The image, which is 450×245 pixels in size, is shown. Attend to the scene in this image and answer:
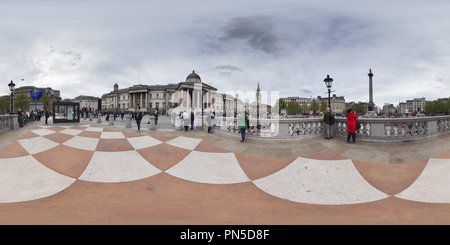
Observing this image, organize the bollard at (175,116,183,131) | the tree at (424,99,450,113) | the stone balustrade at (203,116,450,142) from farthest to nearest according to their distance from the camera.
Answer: the tree at (424,99,450,113), the bollard at (175,116,183,131), the stone balustrade at (203,116,450,142)

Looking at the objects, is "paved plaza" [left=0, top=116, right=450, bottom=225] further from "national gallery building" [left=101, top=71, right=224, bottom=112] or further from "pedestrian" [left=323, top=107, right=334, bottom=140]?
"national gallery building" [left=101, top=71, right=224, bottom=112]

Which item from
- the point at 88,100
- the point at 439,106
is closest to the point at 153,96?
the point at 88,100

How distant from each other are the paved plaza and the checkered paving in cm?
3

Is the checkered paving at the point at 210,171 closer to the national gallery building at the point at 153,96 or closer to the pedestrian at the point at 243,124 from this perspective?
the pedestrian at the point at 243,124

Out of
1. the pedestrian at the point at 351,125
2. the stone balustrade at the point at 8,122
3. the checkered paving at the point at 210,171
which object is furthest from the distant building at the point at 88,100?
the pedestrian at the point at 351,125

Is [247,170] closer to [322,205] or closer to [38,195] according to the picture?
[322,205]

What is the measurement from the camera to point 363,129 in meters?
7.39

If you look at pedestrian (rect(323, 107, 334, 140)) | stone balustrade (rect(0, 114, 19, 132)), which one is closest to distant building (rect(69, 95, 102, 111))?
stone balustrade (rect(0, 114, 19, 132))

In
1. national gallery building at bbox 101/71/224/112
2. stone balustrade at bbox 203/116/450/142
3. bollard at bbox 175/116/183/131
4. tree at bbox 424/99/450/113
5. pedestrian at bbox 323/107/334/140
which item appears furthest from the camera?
tree at bbox 424/99/450/113

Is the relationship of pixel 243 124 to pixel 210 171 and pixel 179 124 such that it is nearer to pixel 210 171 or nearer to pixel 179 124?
pixel 210 171

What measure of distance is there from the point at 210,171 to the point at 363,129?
6.42 metres

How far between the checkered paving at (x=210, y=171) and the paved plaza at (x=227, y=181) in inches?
1.1

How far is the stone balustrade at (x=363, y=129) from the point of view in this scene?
7043 millimetres

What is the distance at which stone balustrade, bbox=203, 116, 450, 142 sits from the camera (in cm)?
704
